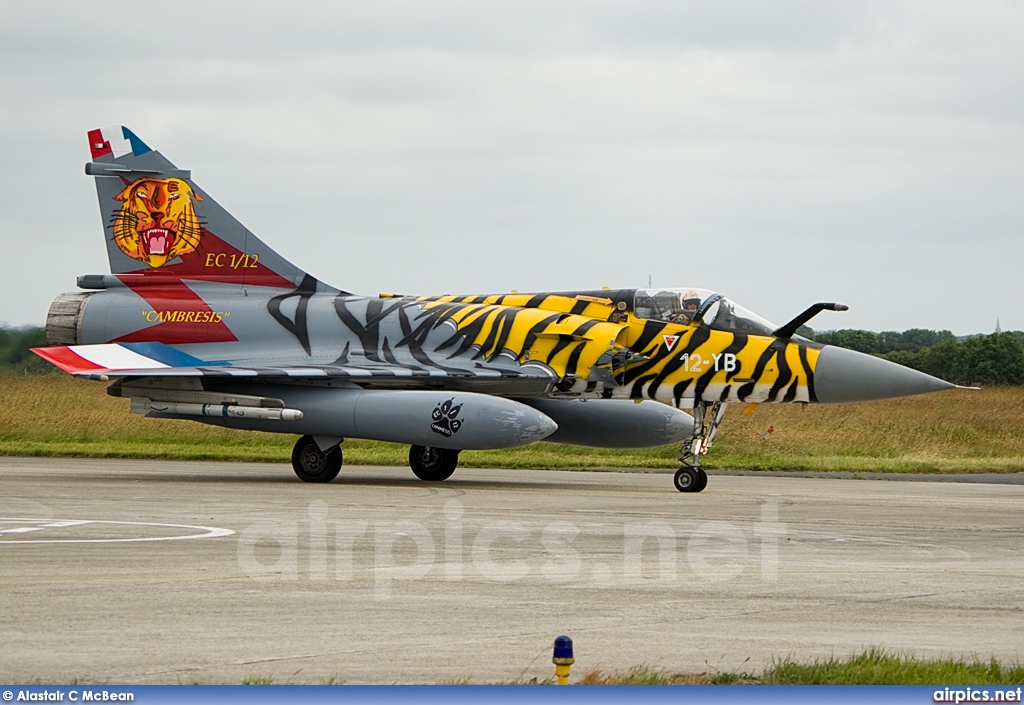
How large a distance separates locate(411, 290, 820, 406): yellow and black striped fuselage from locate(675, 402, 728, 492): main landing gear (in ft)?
1.09

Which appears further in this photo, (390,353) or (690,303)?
(390,353)

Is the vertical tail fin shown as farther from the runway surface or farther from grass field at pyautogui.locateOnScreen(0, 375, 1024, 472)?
the runway surface

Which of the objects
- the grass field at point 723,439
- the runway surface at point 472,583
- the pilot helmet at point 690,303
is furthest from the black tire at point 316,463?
the pilot helmet at point 690,303

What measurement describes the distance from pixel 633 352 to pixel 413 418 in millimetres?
3579

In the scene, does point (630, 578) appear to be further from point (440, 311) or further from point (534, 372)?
point (440, 311)

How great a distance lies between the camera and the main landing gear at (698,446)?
19750mm

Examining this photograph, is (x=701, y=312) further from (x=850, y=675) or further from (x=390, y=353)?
(x=850, y=675)

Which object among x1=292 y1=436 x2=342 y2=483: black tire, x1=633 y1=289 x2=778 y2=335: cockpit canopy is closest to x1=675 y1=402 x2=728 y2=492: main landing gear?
x1=633 y1=289 x2=778 y2=335: cockpit canopy

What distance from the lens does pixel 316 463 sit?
20984 millimetres

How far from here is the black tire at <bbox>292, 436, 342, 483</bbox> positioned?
2097 cm

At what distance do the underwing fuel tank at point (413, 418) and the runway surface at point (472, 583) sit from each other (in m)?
1.29

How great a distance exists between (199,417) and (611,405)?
672 cm

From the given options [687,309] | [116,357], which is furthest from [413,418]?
[116,357]

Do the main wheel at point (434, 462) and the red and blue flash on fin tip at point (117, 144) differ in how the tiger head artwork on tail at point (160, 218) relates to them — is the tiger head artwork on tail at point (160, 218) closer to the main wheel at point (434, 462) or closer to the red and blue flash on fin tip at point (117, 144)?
the red and blue flash on fin tip at point (117, 144)
